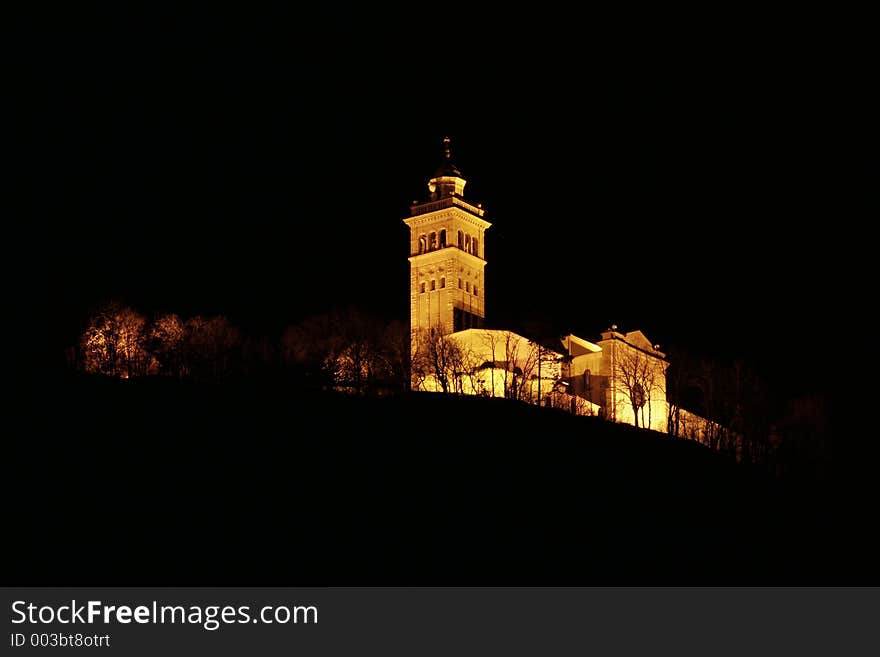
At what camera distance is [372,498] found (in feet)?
271

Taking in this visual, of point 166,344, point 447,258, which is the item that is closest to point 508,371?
point 447,258

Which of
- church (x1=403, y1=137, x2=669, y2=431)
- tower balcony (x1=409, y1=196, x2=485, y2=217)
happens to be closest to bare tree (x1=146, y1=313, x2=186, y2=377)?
church (x1=403, y1=137, x2=669, y2=431)

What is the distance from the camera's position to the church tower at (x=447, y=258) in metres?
125

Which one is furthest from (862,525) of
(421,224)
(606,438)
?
(421,224)

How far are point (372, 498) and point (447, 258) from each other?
1817 inches

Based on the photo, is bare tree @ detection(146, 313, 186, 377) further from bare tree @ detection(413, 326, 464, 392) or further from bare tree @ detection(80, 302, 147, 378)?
bare tree @ detection(413, 326, 464, 392)

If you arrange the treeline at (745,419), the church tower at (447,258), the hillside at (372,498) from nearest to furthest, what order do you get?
the hillside at (372,498)
the treeline at (745,419)
the church tower at (447,258)

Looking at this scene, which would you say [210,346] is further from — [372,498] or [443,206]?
[372,498]

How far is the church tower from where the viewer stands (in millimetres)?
125250

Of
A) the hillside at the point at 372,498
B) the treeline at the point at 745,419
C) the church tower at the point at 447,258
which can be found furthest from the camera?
the church tower at the point at 447,258

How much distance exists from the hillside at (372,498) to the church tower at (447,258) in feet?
67.7

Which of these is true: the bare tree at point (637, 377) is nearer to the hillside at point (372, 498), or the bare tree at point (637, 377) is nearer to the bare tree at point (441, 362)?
the bare tree at point (441, 362)

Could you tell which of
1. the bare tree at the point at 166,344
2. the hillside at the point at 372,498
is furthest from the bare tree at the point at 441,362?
the bare tree at the point at 166,344

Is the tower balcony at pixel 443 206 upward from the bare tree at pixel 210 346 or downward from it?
upward
